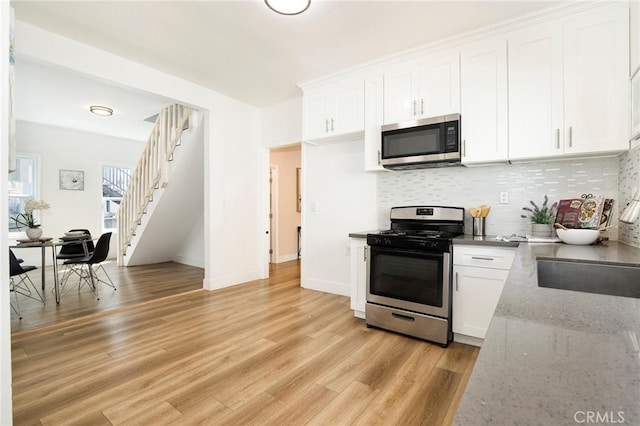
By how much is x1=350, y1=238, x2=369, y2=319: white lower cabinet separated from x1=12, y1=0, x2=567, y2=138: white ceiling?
1950 millimetres

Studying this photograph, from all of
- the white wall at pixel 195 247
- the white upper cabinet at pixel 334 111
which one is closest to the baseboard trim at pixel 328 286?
the white upper cabinet at pixel 334 111

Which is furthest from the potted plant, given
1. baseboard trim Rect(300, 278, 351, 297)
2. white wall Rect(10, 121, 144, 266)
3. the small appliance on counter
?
white wall Rect(10, 121, 144, 266)

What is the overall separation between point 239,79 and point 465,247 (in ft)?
10.7

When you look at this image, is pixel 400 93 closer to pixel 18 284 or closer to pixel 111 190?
pixel 18 284

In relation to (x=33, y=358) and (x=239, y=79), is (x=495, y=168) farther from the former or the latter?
(x=33, y=358)

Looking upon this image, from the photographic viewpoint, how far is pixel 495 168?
298cm

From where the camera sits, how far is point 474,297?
254 cm

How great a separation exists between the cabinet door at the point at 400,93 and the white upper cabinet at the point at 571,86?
83cm

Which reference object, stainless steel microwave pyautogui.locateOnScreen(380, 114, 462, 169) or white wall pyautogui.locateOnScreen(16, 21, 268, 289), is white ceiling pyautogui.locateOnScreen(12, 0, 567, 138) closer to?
white wall pyautogui.locateOnScreen(16, 21, 268, 289)

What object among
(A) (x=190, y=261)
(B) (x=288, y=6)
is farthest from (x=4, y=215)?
(A) (x=190, y=261)

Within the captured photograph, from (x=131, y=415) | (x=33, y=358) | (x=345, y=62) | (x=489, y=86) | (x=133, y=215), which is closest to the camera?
(x=131, y=415)

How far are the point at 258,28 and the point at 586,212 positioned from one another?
307 cm

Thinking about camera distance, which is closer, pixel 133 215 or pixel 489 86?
pixel 489 86

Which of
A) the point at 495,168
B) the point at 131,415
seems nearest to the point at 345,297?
the point at 495,168
